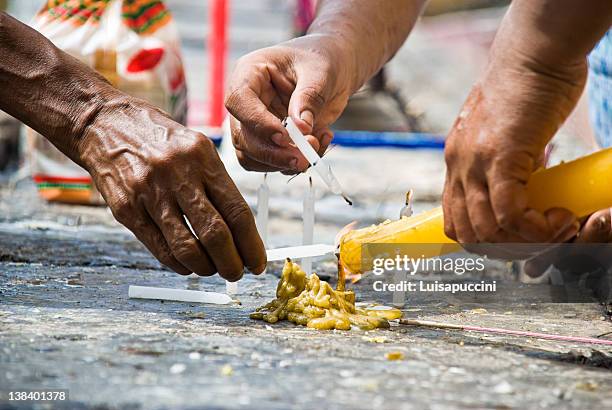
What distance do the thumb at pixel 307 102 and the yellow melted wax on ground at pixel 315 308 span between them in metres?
0.44

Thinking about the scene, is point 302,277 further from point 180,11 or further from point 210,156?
point 180,11

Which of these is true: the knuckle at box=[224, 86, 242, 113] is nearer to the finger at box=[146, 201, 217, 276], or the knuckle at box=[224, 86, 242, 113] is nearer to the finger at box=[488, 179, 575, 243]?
the finger at box=[146, 201, 217, 276]

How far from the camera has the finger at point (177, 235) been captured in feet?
8.81

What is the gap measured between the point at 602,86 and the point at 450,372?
2.59 meters

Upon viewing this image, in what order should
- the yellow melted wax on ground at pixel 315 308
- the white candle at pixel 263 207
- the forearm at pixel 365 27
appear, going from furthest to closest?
the forearm at pixel 365 27 < the white candle at pixel 263 207 < the yellow melted wax on ground at pixel 315 308

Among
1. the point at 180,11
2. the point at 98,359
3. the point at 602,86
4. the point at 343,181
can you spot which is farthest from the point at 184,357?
the point at 180,11

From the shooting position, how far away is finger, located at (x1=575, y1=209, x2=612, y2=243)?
10.5ft

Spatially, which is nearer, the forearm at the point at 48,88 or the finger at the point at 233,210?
the finger at the point at 233,210

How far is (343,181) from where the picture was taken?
7.12 meters

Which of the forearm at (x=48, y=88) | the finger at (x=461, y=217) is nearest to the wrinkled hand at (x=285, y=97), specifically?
the forearm at (x=48, y=88)

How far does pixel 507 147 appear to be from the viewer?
232 cm

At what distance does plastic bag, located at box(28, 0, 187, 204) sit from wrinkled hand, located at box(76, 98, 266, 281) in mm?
2681

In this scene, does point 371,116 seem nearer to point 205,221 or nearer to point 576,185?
point 205,221

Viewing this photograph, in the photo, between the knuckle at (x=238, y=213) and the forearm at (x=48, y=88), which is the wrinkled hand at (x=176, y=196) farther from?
the forearm at (x=48, y=88)
